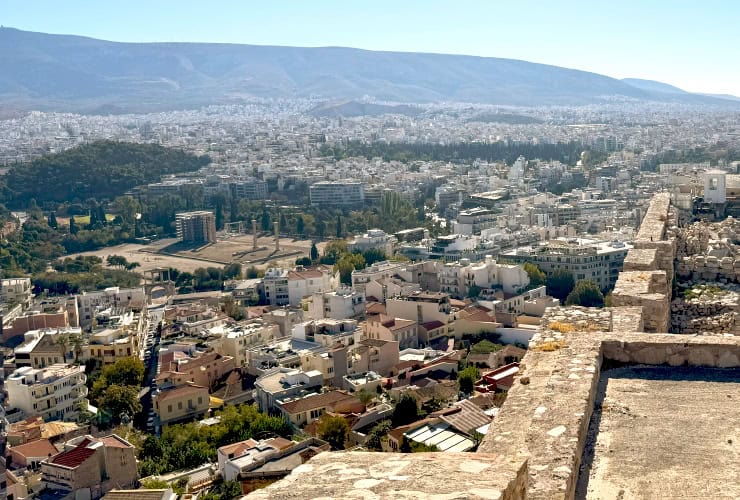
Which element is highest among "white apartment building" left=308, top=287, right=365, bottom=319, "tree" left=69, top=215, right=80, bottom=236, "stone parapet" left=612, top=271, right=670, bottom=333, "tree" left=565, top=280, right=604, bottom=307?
"stone parapet" left=612, top=271, right=670, bottom=333

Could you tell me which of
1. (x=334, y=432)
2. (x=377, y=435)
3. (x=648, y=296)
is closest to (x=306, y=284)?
(x=334, y=432)

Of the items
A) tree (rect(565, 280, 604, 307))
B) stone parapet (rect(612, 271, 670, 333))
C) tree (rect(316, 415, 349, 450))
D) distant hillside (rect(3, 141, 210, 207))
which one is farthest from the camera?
distant hillside (rect(3, 141, 210, 207))

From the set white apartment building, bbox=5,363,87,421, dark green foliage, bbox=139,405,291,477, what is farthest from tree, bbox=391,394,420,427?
white apartment building, bbox=5,363,87,421

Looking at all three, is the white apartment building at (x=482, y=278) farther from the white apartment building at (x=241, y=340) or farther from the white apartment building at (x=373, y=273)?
the white apartment building at (x=241, y=340)

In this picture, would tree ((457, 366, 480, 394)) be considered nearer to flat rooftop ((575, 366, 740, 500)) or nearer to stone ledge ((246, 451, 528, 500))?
flat rooftop ((575, 366, 740, 500))

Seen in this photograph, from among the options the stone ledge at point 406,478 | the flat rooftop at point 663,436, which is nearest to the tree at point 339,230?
the flat rooftop at point 663,436

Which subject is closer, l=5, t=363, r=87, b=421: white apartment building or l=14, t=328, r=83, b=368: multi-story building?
l=5, t=363, r=87, b=421: white apartment building
